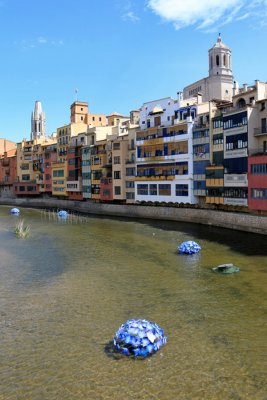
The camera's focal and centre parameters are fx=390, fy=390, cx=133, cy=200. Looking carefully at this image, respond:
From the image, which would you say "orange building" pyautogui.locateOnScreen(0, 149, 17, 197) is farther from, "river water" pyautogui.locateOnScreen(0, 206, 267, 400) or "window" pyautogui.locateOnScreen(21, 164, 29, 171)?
"river water" pyautogui.locateOnScreen(0, 206, 267, 400)

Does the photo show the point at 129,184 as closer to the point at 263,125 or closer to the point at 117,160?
the point at 117,160

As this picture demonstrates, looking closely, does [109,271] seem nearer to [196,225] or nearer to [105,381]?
[105,381]

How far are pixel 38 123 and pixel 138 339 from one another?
168465 millimetres

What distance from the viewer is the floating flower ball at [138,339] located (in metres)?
15.8

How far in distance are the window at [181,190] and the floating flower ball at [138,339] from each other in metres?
44.1

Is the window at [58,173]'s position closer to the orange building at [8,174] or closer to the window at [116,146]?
the orange building at [8,174]

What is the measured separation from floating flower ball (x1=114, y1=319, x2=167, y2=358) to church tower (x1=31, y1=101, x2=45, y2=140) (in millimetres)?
164301

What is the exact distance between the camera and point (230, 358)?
15539 mm

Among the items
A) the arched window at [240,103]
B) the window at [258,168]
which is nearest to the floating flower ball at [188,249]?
the window at [258,168]

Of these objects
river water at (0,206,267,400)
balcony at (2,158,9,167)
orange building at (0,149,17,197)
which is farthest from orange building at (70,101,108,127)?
river water at (0,206,267,400)

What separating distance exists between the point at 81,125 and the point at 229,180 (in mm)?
52347

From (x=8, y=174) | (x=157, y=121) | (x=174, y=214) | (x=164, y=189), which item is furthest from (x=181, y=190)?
(x=8, y=174)

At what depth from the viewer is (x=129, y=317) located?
20.0 meters

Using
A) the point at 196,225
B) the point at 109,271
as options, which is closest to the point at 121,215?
the point at 196,225
